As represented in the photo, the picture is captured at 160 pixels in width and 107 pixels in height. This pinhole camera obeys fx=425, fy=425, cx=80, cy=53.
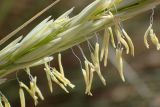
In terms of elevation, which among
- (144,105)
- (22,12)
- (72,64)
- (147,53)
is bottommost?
(144,105)

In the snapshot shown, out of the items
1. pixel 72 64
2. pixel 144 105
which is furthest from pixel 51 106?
pixel 144 105

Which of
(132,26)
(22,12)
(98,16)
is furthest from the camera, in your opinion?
(132,26)

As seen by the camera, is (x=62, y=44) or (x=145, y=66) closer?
(x=62, y=44)

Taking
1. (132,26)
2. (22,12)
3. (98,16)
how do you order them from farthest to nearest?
(132,26) < (22,12) < (98,16)

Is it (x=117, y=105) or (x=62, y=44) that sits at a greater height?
(x=62, y=44)

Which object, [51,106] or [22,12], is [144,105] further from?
[22,12]

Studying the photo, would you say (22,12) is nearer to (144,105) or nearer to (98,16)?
(144,105)

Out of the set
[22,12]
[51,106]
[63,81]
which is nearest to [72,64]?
[51,106]
